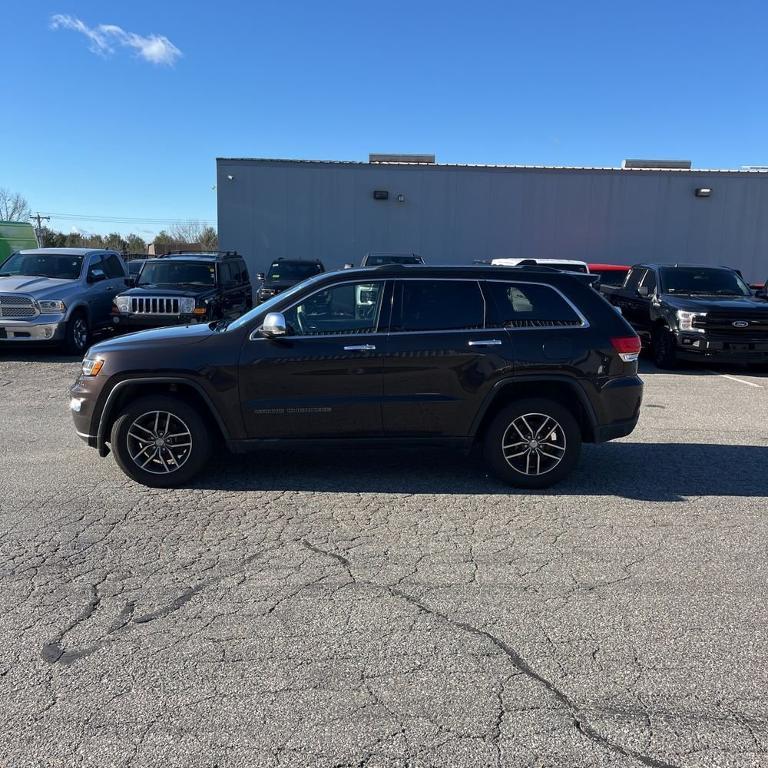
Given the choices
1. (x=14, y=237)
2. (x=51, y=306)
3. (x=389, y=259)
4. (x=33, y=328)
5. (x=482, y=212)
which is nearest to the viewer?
(x=33, y=328)

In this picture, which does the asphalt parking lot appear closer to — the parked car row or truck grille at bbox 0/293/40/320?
the parked car row

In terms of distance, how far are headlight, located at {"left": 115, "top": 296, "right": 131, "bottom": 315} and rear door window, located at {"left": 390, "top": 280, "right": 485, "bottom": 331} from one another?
819 cm

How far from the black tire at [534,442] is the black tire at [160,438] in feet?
7.72

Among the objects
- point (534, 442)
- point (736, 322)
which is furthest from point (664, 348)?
point (534, 442)

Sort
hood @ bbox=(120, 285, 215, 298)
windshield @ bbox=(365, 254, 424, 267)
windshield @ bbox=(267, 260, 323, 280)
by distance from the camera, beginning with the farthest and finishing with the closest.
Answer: windshield @ bbox=(267, 260, 323, 280) → windshield @ bbox=(365, 254, 424, 267) → hood @ bbox=(120, 285, 215, 298)

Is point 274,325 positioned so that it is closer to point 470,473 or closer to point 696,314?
point 470,473

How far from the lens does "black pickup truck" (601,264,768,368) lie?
446 inches

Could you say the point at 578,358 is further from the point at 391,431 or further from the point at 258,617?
the point at 258,617

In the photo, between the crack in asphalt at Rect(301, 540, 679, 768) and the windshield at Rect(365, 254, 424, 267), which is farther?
the windshield at Rect(365, 254, 424, 267)

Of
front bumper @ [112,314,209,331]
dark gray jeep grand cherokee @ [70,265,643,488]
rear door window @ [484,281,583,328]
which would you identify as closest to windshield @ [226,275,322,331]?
dark gray jeep grand cherokee @ [70,265,643,488]

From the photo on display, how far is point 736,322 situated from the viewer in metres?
11.3

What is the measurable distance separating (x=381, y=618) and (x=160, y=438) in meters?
2.71

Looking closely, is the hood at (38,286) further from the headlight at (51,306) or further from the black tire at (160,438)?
the black tire at (160,438)

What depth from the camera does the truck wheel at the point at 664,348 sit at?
11797 millimetres
